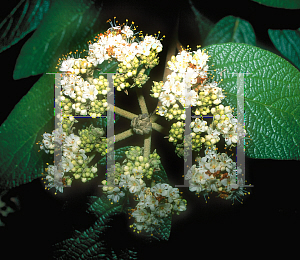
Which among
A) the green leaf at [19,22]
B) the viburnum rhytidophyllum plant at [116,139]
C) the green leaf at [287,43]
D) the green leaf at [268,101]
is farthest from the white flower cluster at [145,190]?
the green leaf at [287,43]

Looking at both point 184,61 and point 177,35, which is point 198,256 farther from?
point 177,35

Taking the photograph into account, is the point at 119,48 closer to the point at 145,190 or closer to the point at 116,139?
the point at 116,139

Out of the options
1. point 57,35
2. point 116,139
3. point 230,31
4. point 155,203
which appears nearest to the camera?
point 155,203

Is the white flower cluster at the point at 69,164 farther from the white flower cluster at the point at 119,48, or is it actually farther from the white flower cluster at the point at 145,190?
the white flower cluster at the point at 119,48

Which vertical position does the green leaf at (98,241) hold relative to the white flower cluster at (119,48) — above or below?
below


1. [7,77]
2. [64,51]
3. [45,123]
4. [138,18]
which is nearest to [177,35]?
[138,18]

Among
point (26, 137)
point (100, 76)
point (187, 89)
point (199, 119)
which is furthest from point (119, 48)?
point (26, 137)
